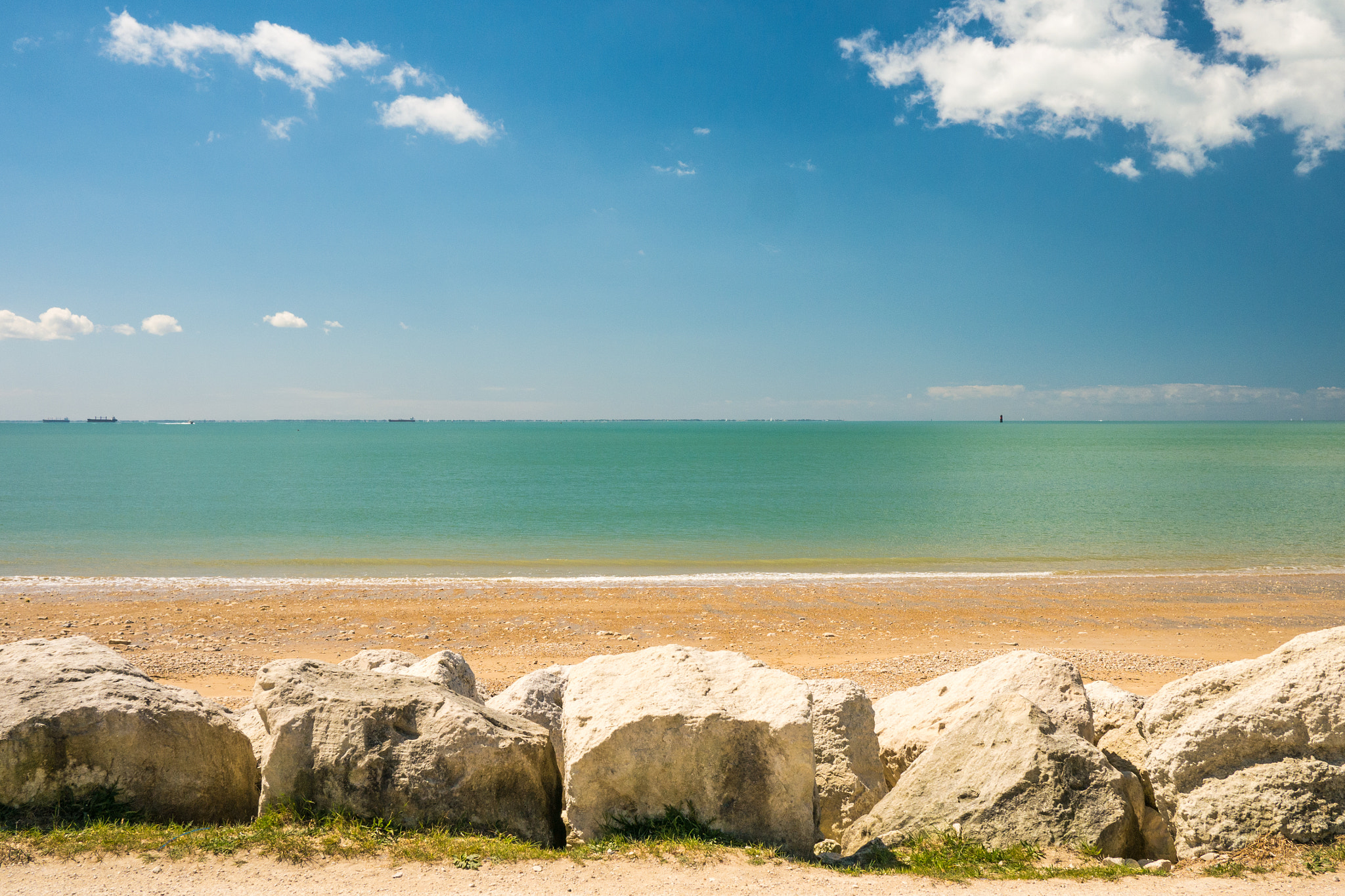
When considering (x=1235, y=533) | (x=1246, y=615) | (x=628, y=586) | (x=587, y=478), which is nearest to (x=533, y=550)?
(x=628, y=586)

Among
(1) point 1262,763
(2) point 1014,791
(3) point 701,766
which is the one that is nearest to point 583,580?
(3) point 701,766

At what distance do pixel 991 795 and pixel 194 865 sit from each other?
6.70 m

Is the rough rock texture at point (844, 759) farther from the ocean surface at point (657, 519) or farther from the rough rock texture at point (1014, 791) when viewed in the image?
the ocean surface at point (657, 519)

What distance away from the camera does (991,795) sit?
260 inches

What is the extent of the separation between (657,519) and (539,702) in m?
33.9

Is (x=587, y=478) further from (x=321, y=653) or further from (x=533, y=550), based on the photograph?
(x=321, y=653)

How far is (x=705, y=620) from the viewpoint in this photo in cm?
1994

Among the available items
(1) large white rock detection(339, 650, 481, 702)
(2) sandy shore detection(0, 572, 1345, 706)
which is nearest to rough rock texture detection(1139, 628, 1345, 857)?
(2) sandy shore detection(0, 572, 1345, 706)

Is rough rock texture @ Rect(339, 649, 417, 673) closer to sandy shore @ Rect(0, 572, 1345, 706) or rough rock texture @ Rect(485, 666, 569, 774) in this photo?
rough rock texture @ Rect(485, 666, 569, 774)

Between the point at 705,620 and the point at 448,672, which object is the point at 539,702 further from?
the point at 705,620

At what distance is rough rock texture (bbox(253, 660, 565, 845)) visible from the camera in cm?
630

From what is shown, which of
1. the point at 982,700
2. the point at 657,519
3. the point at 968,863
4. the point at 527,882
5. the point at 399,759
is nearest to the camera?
the point at 527,882

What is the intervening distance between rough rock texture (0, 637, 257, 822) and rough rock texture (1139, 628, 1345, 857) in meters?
8.83

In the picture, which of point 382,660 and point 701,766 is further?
point 382,660
